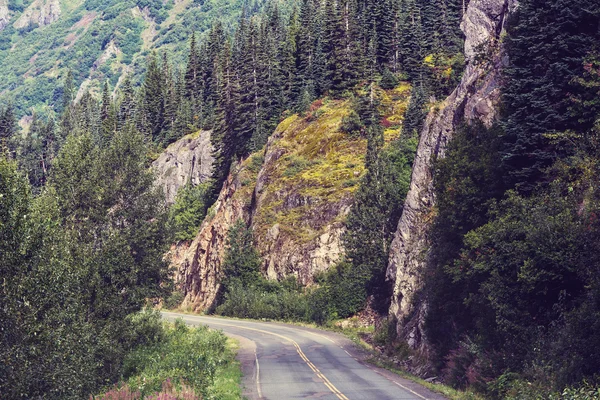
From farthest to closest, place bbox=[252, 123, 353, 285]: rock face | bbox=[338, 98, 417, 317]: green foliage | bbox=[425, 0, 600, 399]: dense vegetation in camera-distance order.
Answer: bbox=[252, 123, 353, 285]: rock face
bbox=[338, 98, 417, 317]: green foliage
bbox=[425, 0, 600, 399]: dense vegetation

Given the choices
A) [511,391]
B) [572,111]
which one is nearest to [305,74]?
[572,111]

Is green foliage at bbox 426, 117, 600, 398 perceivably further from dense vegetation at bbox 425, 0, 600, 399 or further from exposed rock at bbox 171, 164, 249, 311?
exposed rock at bbox 171, 164, 249, 311

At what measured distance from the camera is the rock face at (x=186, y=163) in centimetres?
9688

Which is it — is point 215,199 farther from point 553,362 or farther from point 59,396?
point 553,362

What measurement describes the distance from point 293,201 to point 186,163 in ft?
135

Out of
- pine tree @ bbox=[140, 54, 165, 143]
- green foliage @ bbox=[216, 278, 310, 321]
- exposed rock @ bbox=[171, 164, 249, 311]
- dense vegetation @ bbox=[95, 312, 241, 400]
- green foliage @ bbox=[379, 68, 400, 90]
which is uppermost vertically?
pine tree @ bbox=[140, 54, 165, 143]

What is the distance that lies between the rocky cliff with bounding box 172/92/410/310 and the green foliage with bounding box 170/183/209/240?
239cm

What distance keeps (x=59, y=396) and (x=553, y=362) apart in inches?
639

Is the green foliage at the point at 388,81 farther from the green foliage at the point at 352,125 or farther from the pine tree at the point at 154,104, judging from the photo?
the pine tree at the point at 154,104

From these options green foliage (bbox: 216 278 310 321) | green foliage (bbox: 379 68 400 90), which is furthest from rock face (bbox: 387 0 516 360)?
green foliage (bbox: 379 68 400 90)

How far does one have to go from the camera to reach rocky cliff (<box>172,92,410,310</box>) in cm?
5806

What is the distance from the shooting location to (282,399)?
2205 centimetres

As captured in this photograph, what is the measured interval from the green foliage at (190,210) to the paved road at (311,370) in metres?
39.8

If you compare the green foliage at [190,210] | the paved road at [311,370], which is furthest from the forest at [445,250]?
the green foliage at [190,210]
